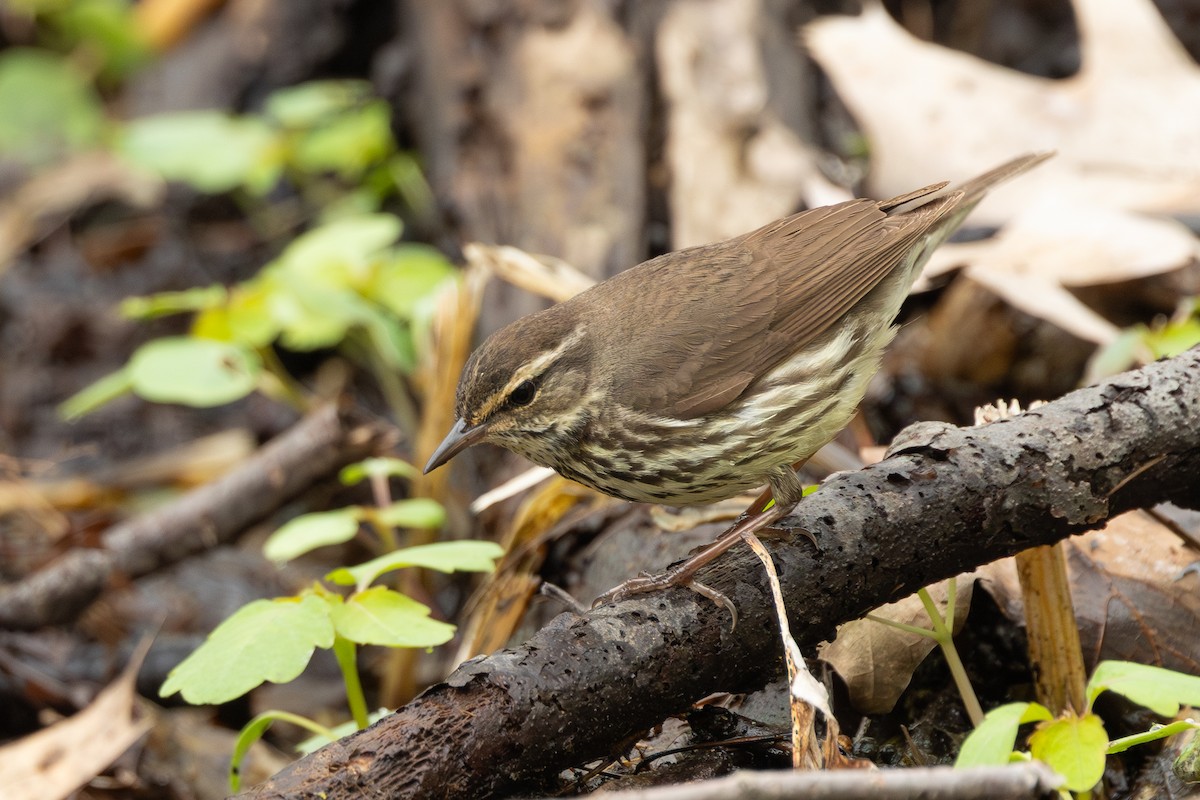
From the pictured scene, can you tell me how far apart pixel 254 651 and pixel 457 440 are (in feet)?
3.33

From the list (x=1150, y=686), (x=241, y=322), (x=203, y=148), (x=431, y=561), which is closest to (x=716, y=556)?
(x=431, y=561)

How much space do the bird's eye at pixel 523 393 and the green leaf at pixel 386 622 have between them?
751 mm

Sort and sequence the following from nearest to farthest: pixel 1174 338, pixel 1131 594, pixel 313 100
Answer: pixel 1131 594 → pixel 1174 338 → pixel 313 100

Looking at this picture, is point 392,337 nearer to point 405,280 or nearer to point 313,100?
point 405,280

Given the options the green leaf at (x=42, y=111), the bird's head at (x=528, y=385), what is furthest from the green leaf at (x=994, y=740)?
the green leaf at (x=42, y=111)

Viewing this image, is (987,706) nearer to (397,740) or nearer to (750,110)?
(397,740)

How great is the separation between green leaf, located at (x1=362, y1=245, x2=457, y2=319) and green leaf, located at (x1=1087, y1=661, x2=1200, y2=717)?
3.82 meters

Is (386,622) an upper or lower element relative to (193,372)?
upper

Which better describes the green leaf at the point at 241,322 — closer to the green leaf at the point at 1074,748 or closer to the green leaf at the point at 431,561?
the green leaf at the point at 431,561

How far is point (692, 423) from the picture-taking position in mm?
3426

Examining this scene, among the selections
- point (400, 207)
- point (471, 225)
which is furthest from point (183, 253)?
point (471, 225)

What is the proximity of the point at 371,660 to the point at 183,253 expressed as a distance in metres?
3.67

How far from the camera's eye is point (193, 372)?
16.0 ft

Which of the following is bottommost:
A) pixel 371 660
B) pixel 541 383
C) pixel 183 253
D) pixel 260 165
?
pixel 371 660
